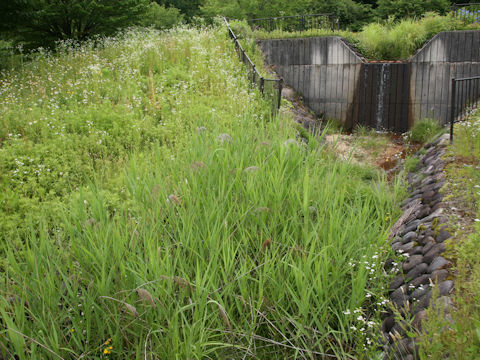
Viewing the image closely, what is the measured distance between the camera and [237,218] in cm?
365

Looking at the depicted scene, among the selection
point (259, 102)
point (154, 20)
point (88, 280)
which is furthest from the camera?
point (154, 20)

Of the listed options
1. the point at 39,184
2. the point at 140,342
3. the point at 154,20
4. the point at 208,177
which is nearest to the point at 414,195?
the point at 208,177

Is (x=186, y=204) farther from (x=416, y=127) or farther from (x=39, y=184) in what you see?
(x=416, y=127)

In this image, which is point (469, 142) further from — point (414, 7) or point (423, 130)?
point (414, 7)

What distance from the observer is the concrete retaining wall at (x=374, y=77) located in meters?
11.2

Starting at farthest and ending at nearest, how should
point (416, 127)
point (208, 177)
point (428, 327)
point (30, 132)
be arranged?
point (416, 127)
point (30, 132)
point (208, 177)
point (428, 327)

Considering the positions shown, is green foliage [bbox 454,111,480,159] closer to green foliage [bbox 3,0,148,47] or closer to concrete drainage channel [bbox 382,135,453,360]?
concrete drainage channel [bbox 382,135,453,360]

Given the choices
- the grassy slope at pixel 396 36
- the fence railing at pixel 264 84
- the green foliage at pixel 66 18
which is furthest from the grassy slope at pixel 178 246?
the grassy slope at pixel 396 36

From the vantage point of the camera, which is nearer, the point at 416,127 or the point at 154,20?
the point at 416,127

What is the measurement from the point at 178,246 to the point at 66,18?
10.9 m

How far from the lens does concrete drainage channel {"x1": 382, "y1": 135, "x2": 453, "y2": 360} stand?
9.36ft

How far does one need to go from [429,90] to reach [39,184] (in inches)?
413

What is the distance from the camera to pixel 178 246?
3.04 metres

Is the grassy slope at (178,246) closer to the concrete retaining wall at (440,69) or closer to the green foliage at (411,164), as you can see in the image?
the green foliage at (411,164)
